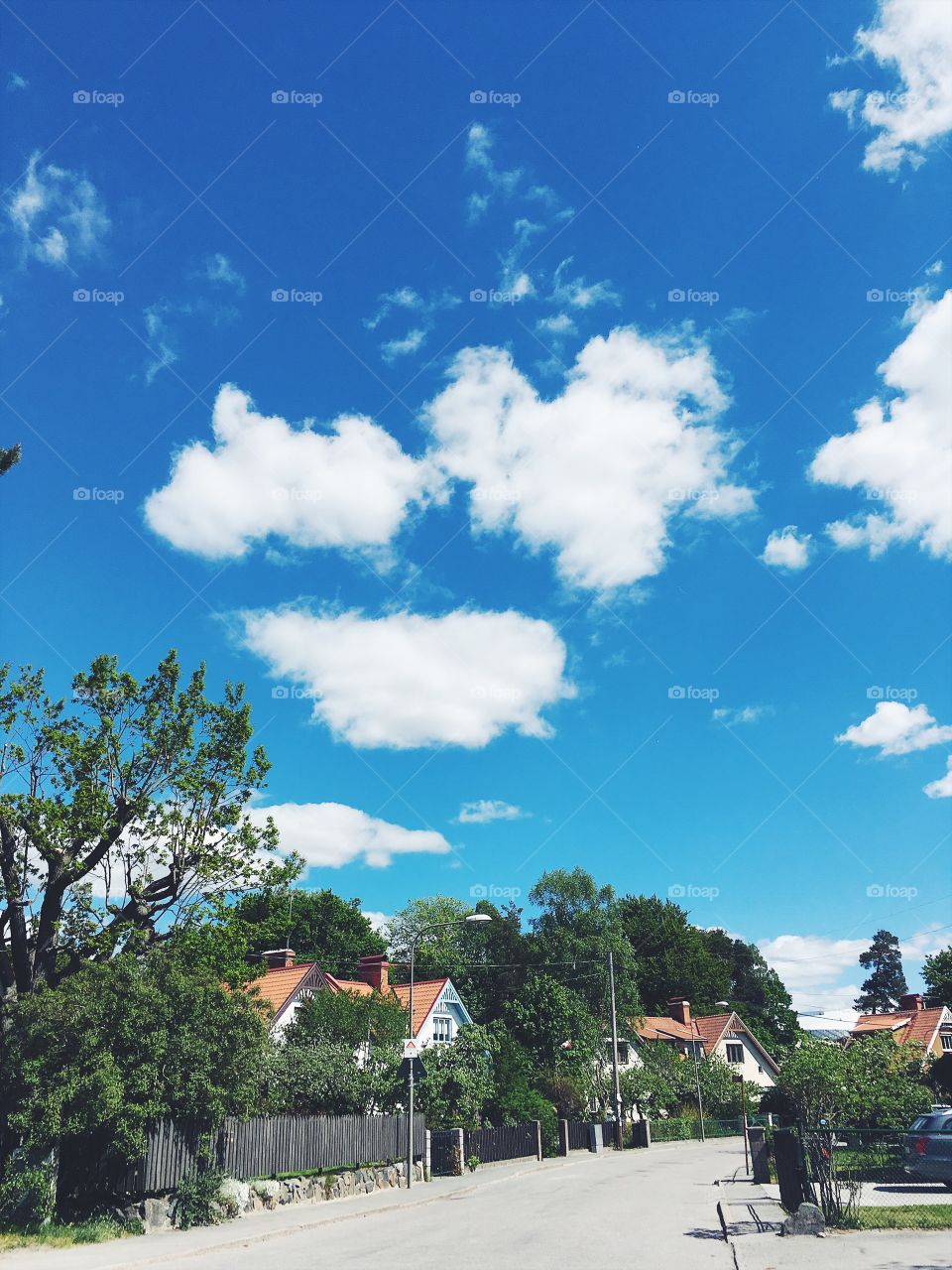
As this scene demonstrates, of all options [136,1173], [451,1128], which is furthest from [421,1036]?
[136,1173]

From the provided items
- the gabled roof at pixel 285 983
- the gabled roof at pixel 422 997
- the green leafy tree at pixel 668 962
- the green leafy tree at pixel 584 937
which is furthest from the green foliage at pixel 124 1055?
the green leafy tree at pixel 668 962

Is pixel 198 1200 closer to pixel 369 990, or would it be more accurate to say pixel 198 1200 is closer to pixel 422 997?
pixel 369 990

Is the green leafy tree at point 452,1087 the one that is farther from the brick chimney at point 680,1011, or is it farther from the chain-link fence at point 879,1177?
the brick chimney at point 680,1011

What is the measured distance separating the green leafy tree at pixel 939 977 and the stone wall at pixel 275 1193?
4642 cm

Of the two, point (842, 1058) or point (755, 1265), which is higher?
point (842, 1058)

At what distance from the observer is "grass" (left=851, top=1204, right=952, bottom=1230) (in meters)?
14.9

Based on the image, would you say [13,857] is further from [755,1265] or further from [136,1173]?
[755,1265]

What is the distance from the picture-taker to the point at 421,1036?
50562 millimetres

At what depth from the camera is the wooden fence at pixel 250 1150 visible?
18.4m

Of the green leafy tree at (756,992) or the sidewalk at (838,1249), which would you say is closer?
the sidewalk at (838,1249)

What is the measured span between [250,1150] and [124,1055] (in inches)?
247

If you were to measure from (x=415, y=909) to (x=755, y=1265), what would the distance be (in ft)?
263

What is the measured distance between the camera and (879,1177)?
70.6ft

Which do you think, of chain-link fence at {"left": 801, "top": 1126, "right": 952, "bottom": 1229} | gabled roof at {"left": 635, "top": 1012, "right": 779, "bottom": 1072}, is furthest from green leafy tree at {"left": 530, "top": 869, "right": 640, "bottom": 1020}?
chain-link fence at {"left": 801, "top": 1126, "right": 952, "bottom": 1229}
